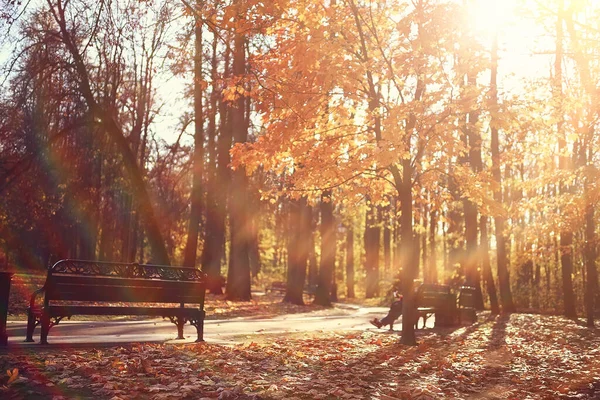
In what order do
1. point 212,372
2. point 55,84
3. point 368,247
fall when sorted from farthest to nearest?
point 368,247 < point 55,84 < point 212,372

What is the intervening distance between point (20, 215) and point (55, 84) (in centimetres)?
1232

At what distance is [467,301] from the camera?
1927cm

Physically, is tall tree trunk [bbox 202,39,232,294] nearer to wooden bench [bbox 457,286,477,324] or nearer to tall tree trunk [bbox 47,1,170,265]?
tall tree trunk [bbox 47,1,170,265]

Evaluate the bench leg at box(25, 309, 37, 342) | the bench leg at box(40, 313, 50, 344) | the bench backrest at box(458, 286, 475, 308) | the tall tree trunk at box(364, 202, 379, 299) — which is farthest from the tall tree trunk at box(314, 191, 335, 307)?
the bench leg at box(40, 313, 50, 344)

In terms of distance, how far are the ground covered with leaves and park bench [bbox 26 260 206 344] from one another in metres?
0.53

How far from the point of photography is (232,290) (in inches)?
967

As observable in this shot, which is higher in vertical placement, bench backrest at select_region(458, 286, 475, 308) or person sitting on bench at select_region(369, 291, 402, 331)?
bench backrest at select_region(458, 286, 475, 308)

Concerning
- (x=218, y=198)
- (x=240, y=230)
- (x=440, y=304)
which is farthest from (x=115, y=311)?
(x=218, y=198)

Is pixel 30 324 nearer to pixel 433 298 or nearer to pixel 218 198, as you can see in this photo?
pixel 433 298

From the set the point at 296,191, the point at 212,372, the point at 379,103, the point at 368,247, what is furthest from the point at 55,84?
the point at 368,247

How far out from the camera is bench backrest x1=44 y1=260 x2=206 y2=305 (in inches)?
333

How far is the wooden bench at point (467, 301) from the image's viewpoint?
1886 centimetres

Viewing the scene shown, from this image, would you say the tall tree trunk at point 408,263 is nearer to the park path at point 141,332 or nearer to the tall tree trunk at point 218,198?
the park path at point 141,332

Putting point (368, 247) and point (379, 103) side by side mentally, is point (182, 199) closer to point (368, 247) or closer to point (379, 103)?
point (368, 247)
